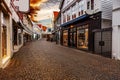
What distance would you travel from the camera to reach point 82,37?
2356 cm

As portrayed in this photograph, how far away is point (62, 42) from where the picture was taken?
35.2 metres

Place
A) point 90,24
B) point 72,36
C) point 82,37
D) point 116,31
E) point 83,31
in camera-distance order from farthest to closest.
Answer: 1. point 72,36
2. point 82,37
3. point 83,31
4. point 90,24
5. point 116,31

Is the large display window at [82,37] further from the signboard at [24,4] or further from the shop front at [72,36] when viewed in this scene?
the signboard at [24,4]

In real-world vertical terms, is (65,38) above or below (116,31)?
below

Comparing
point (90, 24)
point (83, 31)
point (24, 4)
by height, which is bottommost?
point (83, 31)

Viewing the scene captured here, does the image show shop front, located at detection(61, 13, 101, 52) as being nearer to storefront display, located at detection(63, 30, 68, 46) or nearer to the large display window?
the large display window

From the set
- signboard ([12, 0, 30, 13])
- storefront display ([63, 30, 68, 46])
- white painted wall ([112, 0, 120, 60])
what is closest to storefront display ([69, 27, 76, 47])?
storefront display ([63, 30, 68, 46])

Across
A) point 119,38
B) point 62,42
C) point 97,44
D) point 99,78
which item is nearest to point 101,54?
point 97,44

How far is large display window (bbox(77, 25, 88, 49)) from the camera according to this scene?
22.0 m

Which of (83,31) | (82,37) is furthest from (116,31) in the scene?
(82,37)

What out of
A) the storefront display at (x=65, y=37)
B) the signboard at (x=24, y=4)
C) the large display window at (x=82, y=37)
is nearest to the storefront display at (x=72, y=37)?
the large display window at (x=82, y=37)

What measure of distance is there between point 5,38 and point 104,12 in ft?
30.2

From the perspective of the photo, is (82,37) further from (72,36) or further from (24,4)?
(24,4)

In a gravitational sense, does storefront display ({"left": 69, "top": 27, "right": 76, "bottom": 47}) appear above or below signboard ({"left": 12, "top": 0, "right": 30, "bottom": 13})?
below
